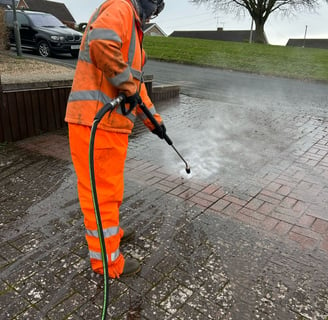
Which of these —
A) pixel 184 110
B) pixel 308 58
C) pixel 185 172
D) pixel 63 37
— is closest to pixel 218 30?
pixel 308 58

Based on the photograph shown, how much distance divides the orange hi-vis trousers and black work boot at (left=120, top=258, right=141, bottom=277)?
116 millimetres

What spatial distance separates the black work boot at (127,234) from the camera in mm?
2718

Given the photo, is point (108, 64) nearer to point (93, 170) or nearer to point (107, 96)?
point (107, 96)

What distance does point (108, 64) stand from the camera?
6.15 ft

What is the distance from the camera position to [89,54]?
1.98 m

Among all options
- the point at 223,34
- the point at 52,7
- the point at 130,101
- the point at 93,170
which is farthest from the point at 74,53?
the point at 223,34

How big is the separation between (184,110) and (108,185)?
506 cm

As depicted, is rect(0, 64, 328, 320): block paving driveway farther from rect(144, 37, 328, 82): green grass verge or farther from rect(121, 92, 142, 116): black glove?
rect(144, 37, 328, 82): green grass verge

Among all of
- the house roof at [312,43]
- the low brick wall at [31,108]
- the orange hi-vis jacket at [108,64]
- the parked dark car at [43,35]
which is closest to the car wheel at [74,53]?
the parked dark car at [43,35]

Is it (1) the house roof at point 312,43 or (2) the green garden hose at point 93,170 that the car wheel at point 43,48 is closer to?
(2) the green garden hose at point 93,170

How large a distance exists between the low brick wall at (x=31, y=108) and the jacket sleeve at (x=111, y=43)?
125 inches

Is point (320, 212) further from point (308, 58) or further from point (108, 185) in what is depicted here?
point (308, 58)

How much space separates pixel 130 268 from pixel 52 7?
4501cm

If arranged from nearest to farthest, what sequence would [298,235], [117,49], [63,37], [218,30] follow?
[117,49], [298,235], [63,37], [218,30]
